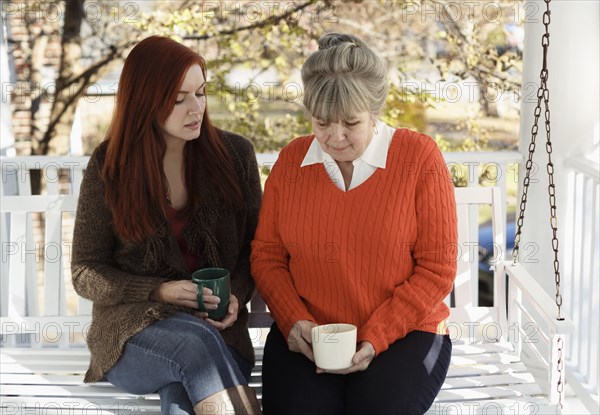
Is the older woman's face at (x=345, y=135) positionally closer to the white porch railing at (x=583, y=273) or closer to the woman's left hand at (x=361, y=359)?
the woman's left hand at (x=361, y=359)

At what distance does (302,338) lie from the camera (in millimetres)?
2109

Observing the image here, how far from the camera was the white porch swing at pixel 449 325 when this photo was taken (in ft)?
7.38

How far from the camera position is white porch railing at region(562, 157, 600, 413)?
2.77m

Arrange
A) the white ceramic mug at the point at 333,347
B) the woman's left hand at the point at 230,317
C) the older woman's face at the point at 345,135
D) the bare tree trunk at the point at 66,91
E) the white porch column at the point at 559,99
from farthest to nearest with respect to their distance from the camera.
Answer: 1. the bare tree trunk at the point at 66,91
2. the white porch column at the point at 559,99
3. the woman's left hand at the point at 230,317
4. the older woman's face at the point at 345,135
5. the white ceramic mug at the point at 333,347

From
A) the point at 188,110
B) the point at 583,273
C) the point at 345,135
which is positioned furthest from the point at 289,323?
the point at 583,273

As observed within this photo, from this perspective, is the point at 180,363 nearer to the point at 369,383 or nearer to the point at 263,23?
the point at 369,383

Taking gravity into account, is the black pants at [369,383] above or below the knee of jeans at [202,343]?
below

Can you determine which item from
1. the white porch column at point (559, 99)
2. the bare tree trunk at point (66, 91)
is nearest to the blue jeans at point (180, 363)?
the white porch column at point (559, 99)

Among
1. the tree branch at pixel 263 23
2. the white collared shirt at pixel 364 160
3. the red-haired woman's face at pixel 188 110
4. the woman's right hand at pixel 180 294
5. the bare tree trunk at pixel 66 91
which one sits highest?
the tree branch at pixel 263 23

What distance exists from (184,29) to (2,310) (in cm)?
220

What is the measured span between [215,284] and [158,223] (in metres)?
0.29

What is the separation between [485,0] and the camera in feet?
17.8

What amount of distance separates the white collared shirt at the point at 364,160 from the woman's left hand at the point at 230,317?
1.36 ft

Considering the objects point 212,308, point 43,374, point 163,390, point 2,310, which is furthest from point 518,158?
point 2,310
